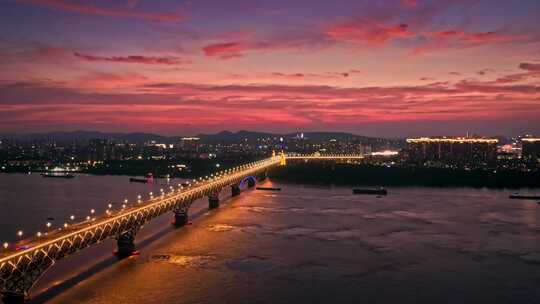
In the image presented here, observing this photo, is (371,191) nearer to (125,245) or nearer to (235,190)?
(235,190)

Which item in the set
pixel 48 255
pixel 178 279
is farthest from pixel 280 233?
pixel 48 255

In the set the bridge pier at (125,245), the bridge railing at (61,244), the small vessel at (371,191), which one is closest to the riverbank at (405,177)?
the small vessel at (371,191)

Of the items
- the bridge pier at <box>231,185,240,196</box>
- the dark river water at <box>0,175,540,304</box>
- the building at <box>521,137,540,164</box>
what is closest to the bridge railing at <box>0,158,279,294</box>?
the dark river water at <box>0,175,540,304</box>

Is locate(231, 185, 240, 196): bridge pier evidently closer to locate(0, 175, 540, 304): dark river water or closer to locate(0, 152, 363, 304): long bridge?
locate(0, 175, 540, 304): dark river water

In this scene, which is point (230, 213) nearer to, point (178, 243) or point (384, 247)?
point (178, 243)

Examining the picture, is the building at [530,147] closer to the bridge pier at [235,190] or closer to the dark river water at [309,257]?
the dark river water at [309,257]

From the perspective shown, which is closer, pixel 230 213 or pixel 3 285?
pixel 3 285
